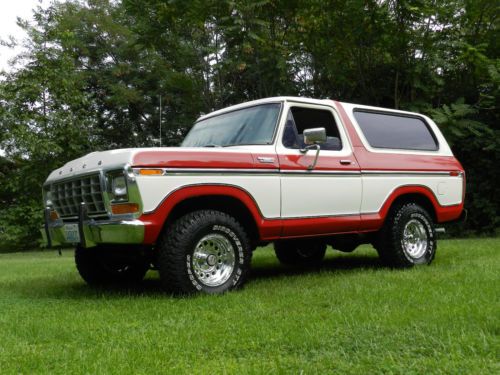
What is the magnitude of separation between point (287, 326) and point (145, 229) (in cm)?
156

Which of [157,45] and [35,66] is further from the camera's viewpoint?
[35,66]

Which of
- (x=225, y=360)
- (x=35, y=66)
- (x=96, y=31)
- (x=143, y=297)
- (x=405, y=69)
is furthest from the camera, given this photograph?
(x=96, y=31)

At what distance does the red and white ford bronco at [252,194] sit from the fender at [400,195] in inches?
0.7

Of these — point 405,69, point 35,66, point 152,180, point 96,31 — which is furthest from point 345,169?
point 96,31

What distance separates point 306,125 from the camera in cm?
586

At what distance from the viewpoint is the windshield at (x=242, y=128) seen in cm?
541

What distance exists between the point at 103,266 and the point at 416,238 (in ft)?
12.5

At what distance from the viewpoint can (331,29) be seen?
44.5 ft

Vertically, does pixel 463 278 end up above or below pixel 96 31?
below

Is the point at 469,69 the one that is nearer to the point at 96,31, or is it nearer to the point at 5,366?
the point at 5,366

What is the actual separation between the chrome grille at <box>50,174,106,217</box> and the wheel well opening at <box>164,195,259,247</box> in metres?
0.66

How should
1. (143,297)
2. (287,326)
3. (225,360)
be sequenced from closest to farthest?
1. (225,360)
2. (287,326)
3. (143,297)

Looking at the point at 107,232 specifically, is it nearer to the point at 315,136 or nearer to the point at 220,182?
the point at 220,182

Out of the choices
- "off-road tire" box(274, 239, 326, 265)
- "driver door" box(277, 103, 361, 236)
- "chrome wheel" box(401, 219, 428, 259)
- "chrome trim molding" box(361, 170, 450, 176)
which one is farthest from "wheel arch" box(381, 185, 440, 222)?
"off-road tire" box(274, 239, 326, 265)
